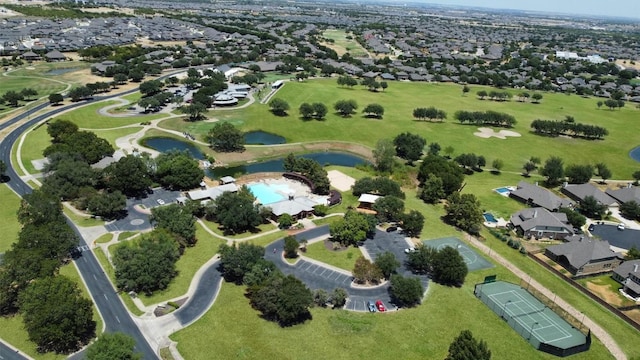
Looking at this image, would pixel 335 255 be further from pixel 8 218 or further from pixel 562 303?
pixel 8 218

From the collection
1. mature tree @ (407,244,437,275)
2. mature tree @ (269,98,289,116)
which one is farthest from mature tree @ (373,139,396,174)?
mature tree @ (269,98,289,116)

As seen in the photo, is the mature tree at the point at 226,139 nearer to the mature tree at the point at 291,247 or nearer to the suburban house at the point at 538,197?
the mature tree at the point at 291,247

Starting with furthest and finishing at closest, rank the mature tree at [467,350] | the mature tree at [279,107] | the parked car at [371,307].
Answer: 1. the mature tree at [279,107]
2. the parked car at [371,307]
3. the mature tree at [467,350]

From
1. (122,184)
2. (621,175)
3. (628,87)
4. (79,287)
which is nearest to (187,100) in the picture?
(122,184)

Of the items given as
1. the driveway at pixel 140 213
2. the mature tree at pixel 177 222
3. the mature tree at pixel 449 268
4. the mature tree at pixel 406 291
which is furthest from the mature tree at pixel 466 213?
the driveway at pixel 140 213

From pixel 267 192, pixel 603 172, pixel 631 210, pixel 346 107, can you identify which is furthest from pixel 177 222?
pixel 603 172

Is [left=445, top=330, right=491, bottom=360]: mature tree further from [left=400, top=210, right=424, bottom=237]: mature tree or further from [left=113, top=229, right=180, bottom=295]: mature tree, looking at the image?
[left=113, top=229, right=180, bottom=295]: mature tree
